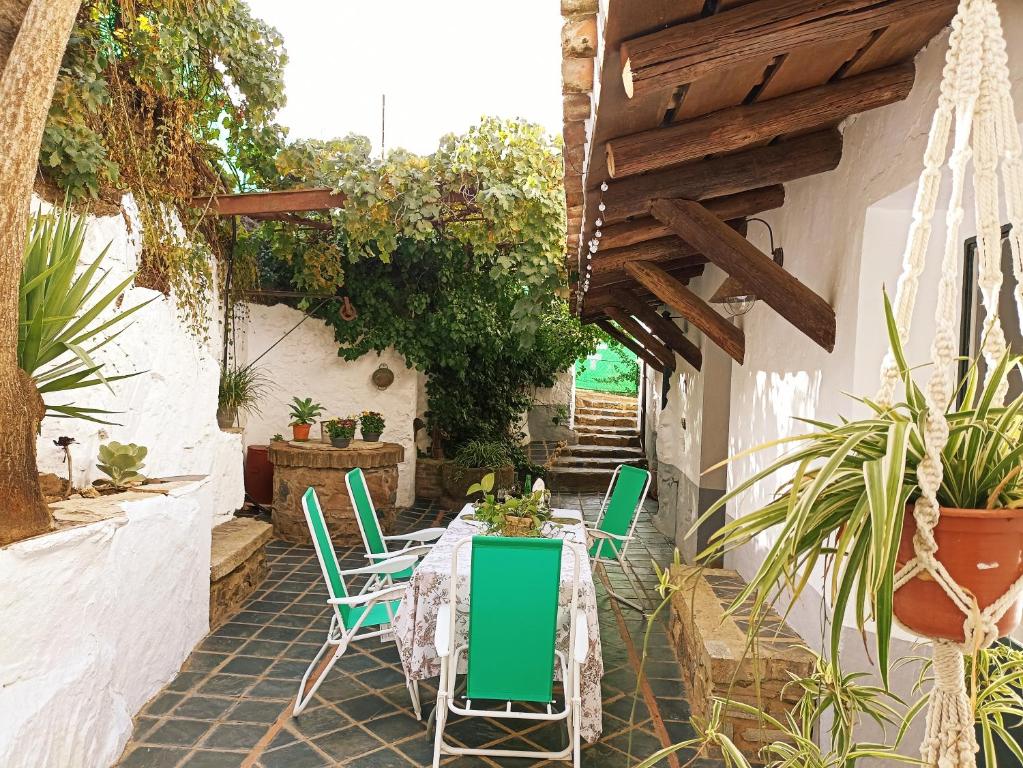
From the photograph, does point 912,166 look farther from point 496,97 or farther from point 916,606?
point 496,97

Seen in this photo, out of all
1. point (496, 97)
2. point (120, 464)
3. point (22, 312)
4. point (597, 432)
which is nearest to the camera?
point (22, 312)

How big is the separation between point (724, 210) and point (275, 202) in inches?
Answer: 143

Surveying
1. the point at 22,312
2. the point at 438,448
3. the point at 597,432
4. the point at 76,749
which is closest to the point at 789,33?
the point at 22,312

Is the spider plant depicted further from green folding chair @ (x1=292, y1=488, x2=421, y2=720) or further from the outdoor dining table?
green folding chair @ (x1=292, y1=488, x2=421, y2=720)

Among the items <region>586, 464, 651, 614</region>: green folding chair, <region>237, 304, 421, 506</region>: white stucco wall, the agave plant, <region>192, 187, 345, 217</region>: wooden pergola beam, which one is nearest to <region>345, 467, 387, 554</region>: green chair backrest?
<region>586, 464, 651, 614</region>: green folding chair

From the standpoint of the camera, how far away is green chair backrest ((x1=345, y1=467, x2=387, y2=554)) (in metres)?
4.20

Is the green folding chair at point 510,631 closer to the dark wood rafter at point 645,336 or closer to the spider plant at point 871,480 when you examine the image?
the spider plant at point 871,480

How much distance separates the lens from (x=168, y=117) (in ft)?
15.8

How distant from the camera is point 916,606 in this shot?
919 millimetres

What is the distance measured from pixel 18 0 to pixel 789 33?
2742 millimetres

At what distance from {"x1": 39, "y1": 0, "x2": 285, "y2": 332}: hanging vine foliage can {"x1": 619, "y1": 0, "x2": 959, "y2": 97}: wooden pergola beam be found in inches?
117

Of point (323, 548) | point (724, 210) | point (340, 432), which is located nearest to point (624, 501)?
point (724, 210)

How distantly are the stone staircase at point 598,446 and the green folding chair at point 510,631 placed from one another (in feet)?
24.7

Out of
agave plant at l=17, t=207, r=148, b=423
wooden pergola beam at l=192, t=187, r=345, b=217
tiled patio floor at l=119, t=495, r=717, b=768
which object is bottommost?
tiled patio floor at l=119, t=495, r=717, b=768
